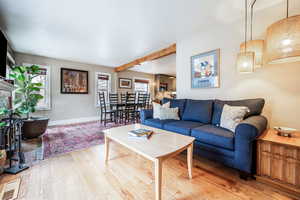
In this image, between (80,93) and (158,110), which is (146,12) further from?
(80,93)

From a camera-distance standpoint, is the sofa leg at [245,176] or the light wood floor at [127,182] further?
the sofa leg at [245,176]

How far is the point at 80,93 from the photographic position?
4855 millimetres

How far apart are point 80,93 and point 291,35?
214 inches

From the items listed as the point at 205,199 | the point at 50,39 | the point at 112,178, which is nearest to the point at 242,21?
the point at 205,199

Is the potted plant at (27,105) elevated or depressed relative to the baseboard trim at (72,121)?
elevated

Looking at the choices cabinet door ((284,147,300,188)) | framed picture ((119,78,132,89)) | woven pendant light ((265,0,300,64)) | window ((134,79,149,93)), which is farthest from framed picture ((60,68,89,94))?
cabinet door ((284,147,300,188))

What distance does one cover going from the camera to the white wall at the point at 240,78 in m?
1.83

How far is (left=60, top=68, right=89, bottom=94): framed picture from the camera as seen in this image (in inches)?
177

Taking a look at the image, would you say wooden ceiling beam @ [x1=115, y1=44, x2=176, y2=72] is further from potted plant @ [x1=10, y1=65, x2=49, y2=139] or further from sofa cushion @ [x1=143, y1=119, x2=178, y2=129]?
potted plant @ [x1=10, y1=65, x2=49, y2=139]

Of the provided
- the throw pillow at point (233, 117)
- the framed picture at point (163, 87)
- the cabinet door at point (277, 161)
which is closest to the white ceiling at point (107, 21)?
the throw pillow at point (233, 117)

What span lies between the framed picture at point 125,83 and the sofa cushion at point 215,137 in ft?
15.6

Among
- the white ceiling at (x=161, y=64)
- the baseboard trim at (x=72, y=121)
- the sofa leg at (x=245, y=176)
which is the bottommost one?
the sofa leg at (x=245, y=176)

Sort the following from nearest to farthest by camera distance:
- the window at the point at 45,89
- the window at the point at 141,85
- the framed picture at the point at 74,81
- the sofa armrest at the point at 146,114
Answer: the sofa armrest at the point at 146,114, the window at the point at 45,89, the framed picture at the point at 74,81, the window at the point at 141,85

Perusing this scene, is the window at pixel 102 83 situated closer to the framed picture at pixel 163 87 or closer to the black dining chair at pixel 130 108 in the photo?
the black dining chair at pixel 130 108
